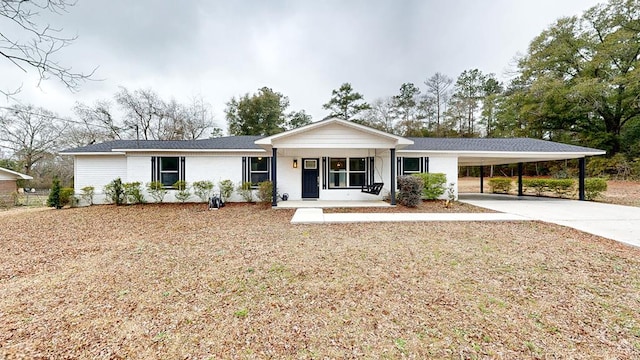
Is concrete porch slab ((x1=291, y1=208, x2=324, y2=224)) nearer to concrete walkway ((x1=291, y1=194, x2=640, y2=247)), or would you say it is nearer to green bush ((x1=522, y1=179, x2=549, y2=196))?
concrete walkway ((x1=291, y1=194, x2=640, y2=247))

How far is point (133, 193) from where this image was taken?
10695 mm

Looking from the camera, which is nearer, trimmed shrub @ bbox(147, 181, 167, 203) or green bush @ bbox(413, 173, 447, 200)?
trimmed shrub @ bbox(147, 181, 167, 203)

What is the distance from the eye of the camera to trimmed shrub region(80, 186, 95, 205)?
1079 cm

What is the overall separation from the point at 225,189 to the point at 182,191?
6.39ft

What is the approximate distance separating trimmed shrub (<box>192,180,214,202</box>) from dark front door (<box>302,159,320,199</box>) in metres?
4.13

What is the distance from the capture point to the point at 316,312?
8.74ft

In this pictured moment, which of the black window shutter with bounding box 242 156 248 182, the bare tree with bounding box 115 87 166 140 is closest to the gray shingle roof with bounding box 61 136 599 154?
the black window shutter with bounding box 242 156 248 182

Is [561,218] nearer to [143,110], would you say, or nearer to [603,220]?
[603,220]

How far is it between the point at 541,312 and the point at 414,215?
5.35 meters

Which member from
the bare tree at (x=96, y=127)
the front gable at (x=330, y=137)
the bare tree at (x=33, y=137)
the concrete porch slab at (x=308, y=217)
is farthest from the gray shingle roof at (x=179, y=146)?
the bare tree at (x=33, y=137)

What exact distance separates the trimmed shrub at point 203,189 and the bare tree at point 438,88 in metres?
28.1

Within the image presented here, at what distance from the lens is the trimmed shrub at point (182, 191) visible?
35.5ft

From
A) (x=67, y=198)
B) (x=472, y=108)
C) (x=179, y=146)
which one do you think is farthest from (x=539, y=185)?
(x=67, y=198)

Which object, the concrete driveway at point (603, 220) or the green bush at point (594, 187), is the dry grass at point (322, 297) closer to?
the concrete driveway at point (603, 220)
